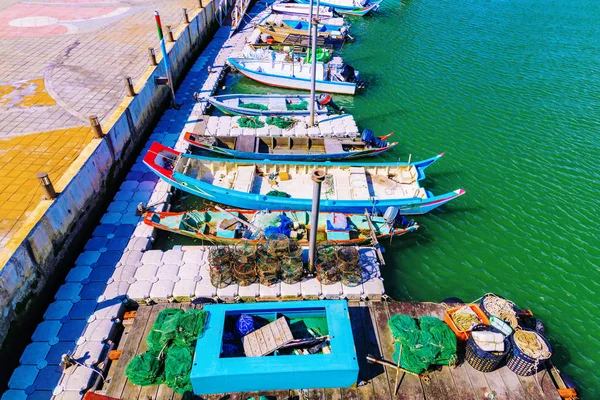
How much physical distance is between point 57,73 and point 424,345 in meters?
25.5

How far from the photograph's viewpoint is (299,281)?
1389cm

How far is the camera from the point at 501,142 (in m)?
23.5

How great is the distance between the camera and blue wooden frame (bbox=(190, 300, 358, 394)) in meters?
→ 9.91

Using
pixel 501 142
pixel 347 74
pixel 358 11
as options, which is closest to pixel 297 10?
Answer: pixel 358 11

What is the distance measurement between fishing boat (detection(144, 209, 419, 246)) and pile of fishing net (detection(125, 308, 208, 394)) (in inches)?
201

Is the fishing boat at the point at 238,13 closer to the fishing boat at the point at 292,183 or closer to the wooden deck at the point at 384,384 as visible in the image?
the fishing boat at the point at 292,183

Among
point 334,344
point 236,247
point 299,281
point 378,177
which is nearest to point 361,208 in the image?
point 378,177

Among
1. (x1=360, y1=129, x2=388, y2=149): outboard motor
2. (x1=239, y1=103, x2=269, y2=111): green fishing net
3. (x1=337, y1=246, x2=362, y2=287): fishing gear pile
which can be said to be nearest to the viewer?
(x1=337, y1=246, x2=362, y2=287): fishing gear pile

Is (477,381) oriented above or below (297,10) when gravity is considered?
below

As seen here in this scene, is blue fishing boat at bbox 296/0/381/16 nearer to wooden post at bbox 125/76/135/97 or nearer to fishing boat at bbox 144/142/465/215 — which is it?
fishing boat at bbox 144/142/465/215

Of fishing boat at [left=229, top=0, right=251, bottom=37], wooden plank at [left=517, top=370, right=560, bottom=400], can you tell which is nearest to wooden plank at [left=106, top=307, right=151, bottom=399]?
wooden plank at [left=517, top=370, right=560, bottom=400]

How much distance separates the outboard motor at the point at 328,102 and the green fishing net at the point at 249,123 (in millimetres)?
4414

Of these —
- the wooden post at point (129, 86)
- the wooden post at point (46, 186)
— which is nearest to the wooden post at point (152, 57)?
the wooden post at point (129, 86)

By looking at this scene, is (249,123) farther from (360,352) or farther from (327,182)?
(360,352)
